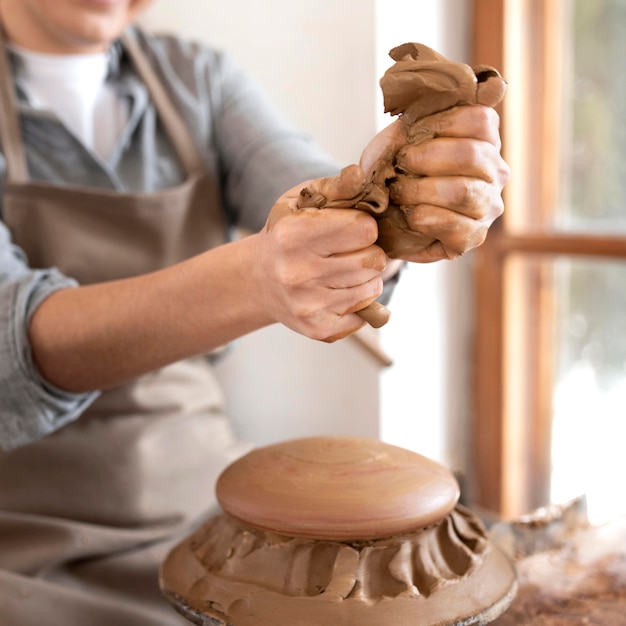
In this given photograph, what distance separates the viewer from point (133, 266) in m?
1.19

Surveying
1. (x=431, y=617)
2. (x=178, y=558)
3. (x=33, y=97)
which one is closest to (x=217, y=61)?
(x=33, y=97)

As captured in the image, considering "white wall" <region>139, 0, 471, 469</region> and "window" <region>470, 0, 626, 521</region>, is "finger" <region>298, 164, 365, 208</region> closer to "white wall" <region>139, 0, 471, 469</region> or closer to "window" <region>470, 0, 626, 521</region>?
"white wall" <region>139, 0, 471, 469</region>

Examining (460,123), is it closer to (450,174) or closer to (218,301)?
(450,174)

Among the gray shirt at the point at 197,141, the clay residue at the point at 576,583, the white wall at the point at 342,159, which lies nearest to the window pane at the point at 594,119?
the white wall at the point at 342,159

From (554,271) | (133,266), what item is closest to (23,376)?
(133,266)

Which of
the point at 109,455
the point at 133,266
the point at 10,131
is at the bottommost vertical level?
the point at 109,455

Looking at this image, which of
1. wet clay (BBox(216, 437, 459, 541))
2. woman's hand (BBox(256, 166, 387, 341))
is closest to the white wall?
wet clay (BBox(216, 437, 459, 541))

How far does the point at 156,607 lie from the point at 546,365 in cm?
99

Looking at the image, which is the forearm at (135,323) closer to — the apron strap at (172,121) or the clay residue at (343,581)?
the clay residue at (343,581)

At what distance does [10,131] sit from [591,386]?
1.21 meters

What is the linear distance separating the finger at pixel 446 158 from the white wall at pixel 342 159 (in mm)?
759

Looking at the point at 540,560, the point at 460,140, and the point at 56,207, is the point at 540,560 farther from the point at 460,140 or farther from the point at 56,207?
the point at 56,207

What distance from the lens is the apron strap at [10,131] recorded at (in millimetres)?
1143

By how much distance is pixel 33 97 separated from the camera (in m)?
1.20
